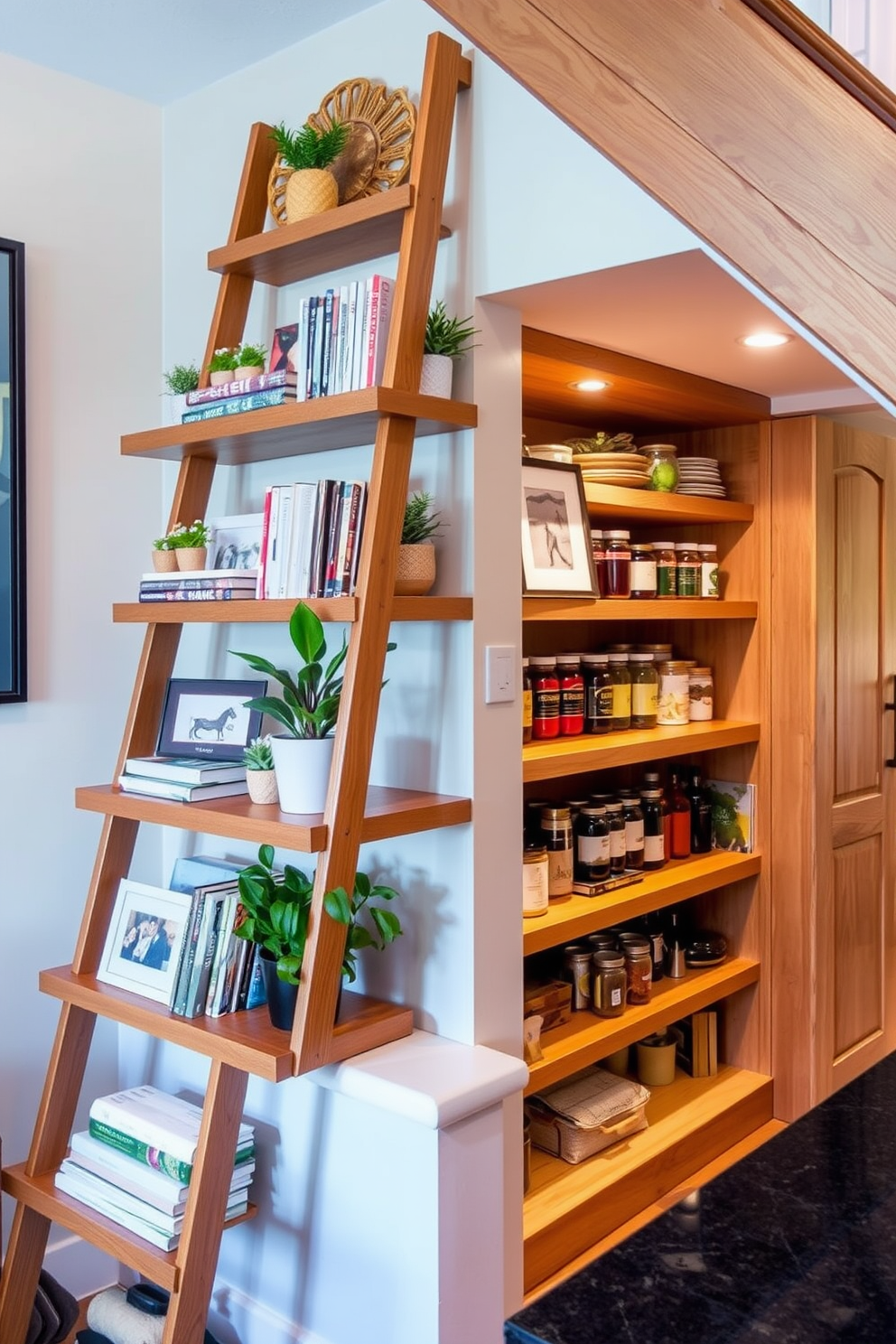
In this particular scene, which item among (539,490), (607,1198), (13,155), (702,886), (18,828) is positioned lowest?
(607,1198)

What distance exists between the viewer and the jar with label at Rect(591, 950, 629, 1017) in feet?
8.82

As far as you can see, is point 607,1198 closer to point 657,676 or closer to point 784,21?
point 657,676

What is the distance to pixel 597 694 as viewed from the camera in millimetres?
2789

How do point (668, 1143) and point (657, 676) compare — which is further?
point (657, 676)

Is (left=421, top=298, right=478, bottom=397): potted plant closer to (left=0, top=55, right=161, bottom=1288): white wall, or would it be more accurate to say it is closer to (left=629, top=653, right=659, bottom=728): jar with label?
(left=0, top=55, right=161, bottom=1288): white wall

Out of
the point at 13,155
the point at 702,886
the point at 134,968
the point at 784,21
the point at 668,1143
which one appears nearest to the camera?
the point at 784,21

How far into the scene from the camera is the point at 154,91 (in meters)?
2.50

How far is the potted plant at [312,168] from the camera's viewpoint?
79.8 inches

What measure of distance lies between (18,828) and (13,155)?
54.2 inches

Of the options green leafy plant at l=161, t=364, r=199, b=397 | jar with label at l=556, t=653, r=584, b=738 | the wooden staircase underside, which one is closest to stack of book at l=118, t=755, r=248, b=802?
green leafy plant at l=161, t=364, r=199, b=397

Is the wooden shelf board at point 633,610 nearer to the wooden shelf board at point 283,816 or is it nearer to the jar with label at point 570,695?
the jar with label at point 570,695

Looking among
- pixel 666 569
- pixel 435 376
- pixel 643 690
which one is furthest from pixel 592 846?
pixel 435 376

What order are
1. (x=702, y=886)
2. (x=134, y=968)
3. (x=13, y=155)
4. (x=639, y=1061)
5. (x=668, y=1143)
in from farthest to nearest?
(x=639, y=1061)
(x=702, y=886)
(x=668, y=1143)
(x=13, y=155)
(x=134, y=968)

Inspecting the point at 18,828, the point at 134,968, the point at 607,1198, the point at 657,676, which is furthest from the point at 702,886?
the point at 18,828
